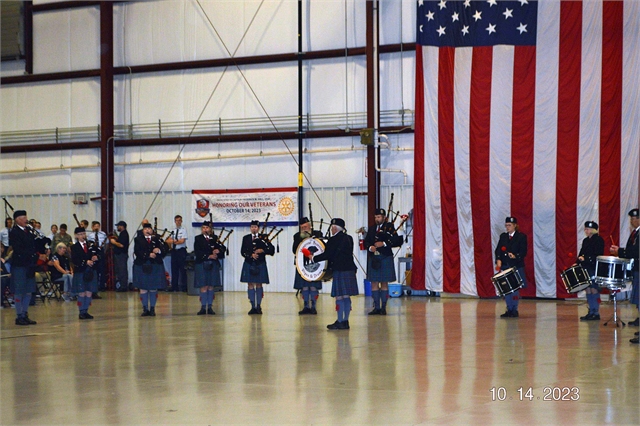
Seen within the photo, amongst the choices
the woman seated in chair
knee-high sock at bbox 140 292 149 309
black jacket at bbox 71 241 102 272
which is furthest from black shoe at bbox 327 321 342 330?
the woman seated in chair

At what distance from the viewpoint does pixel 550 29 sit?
1852 centimetres

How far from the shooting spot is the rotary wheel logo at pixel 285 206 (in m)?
21.3

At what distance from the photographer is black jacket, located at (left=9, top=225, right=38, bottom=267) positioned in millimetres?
13977

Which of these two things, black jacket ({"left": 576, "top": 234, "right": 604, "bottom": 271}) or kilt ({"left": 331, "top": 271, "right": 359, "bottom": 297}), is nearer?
kilt ({"left": 331, "top": 271, "right": 359, "bottom": 297})

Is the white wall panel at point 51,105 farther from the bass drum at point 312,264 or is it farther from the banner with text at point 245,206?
the bass drum at point 312,264

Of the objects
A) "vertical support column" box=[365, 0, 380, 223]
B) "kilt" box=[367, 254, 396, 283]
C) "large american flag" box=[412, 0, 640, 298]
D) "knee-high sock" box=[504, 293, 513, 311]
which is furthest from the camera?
"vertical support column" box=[365, 0, 380, 223]

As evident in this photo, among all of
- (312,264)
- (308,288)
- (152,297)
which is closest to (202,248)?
(152,297)

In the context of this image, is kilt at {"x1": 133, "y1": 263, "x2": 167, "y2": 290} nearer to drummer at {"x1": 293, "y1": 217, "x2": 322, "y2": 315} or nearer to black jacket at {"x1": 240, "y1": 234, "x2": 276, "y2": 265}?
black jacket at {"x1": 240, "y1": 234, "x2": 276, "y2": 265}

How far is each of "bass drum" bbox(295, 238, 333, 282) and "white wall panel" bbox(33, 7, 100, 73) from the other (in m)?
12.1

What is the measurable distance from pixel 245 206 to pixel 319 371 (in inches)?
530

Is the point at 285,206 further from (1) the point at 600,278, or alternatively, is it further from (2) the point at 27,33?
(1) the point at 600,278

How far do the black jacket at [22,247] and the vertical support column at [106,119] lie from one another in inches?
366

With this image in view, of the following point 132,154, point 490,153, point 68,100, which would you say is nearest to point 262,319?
point 490,153

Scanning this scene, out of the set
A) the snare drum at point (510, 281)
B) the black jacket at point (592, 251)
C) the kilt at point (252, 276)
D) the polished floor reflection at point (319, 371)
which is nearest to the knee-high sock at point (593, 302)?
the polished floor reflection at point (319, 371)
